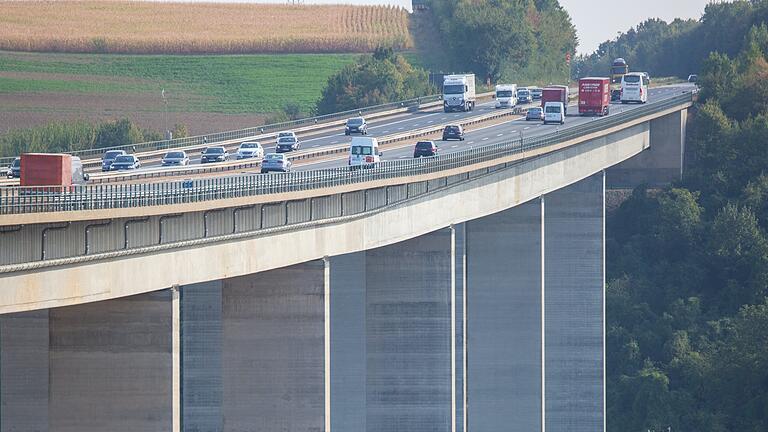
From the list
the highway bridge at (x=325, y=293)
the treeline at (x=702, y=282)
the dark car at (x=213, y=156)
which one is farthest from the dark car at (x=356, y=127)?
the dark car at (x=213, y=156)

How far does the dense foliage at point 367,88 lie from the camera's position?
167625 millimetres

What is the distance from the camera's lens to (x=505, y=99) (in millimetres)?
146375

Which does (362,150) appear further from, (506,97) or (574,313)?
(506,97)

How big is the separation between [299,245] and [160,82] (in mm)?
131817

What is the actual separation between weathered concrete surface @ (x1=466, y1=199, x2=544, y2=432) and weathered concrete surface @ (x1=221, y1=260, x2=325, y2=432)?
93.4 ft

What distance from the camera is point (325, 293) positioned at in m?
60.2

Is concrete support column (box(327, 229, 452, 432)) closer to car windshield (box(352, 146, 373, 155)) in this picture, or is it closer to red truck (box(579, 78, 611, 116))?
car windshield (box(352, 146, 373, 155))

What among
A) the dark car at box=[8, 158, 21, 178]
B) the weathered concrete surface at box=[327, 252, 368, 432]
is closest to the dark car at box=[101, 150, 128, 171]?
the dark car at box=[8, 158, 21, 178]

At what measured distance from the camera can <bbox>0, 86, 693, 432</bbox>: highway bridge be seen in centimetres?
4803

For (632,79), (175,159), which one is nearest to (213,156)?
(175,159)

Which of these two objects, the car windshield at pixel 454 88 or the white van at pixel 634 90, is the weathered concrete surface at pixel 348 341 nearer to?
the car windshield at pixel 454 88

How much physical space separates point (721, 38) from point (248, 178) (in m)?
144

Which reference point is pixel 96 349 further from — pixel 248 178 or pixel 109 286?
pixel 248 178

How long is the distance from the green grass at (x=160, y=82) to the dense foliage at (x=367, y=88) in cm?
1768
